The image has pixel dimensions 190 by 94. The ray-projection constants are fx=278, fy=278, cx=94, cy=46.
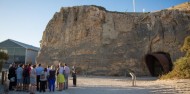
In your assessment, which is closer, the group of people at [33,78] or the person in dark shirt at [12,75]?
the group of people at [33,78]

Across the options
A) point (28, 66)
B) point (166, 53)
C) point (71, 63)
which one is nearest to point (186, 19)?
point (166, 53)

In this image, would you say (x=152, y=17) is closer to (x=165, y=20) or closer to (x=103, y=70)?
(x=165, y=20)

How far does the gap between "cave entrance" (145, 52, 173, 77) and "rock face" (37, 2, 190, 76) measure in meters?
0.65

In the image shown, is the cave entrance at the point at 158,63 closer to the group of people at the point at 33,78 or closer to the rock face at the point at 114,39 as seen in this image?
the rock face at the point at 114,39

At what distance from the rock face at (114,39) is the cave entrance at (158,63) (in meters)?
0.65

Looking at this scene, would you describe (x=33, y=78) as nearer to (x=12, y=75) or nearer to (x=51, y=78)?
(x=51, y=78)

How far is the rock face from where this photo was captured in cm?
3438

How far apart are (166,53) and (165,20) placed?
14.1 ft

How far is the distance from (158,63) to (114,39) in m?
6.31

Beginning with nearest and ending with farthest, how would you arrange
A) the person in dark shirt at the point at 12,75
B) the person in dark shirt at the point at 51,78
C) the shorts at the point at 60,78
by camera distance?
the person in dark shirt at the point at 51,78
the person in dark shirt at the point at 12,75
the shorts at the point at 60,78

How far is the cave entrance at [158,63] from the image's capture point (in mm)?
32031

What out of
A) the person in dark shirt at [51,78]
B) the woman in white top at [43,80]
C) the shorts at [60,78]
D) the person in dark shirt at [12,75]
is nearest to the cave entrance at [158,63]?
the shorts at [60,78]

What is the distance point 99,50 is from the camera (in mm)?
35594

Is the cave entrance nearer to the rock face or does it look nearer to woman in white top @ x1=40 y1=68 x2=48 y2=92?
the rock face
